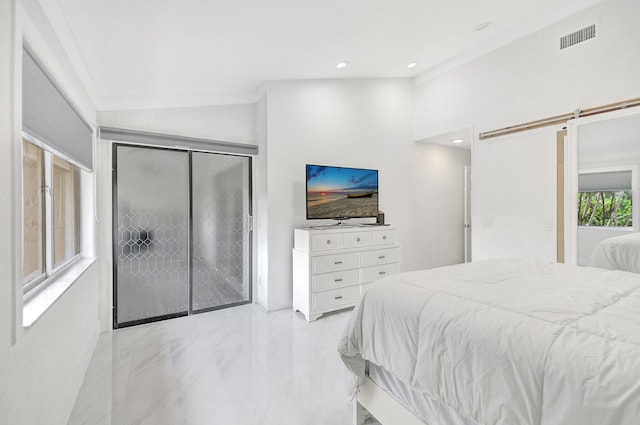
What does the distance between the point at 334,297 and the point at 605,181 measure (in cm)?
278

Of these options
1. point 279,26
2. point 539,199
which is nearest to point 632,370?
point 279,26

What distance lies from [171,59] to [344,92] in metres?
2.11

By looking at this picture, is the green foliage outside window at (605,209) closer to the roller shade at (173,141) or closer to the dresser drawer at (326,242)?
the dresser drawer at (326,242)

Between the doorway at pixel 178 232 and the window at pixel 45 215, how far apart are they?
2.14 feet

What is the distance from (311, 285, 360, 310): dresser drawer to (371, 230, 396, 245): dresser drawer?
0.58 metres

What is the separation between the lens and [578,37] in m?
2.90

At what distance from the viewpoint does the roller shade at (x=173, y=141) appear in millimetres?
2885

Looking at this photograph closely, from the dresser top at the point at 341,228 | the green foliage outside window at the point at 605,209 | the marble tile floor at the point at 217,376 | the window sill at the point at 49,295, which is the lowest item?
the marble tile floor at the point at 217,376

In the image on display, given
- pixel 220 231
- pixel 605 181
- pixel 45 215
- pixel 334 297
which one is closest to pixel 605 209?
pixel 605 181

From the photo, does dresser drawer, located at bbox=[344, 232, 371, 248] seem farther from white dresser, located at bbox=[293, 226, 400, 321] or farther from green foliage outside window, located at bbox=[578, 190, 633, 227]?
green foliage outside window, located at bbox=[578, 190, 633, 227]

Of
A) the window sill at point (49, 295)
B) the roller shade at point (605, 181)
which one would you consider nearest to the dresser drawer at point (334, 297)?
the window sill at point (49, 295)

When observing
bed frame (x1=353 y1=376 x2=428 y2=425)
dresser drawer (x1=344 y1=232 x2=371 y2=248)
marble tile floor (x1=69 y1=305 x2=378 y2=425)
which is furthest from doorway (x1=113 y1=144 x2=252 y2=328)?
bed frame (x1=353 y1=376 x2=428 y2=425)

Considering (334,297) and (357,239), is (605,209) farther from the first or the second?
(334,297)

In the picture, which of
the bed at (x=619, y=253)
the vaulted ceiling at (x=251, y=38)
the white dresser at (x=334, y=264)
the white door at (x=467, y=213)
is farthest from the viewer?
the white door at (x=467, y=213)
